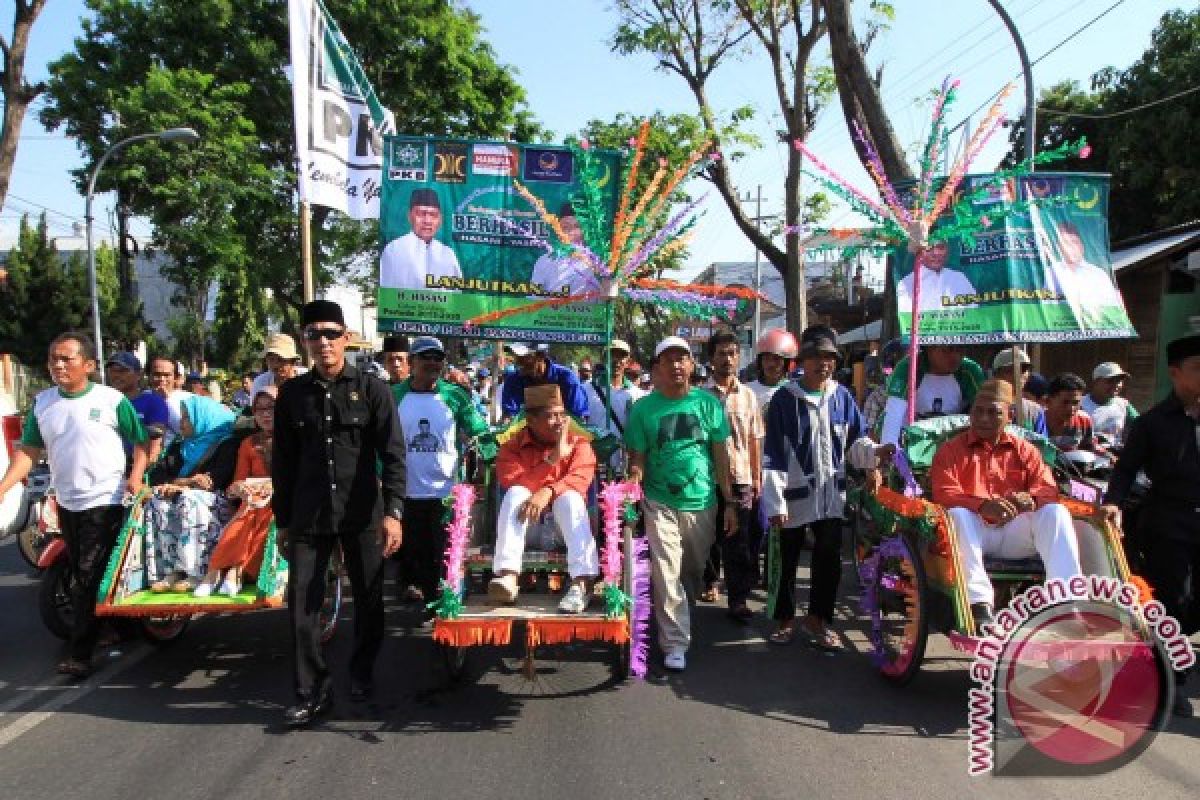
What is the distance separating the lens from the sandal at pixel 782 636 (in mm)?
5348

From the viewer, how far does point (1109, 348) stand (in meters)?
13.6

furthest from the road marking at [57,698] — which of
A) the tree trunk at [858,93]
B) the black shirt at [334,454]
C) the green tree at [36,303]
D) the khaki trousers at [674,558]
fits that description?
the green tree at [36,303]

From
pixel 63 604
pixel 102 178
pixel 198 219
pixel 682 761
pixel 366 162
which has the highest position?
pixel 102 178

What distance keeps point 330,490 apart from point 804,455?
2.81 m

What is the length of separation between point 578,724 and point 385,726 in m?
0.94

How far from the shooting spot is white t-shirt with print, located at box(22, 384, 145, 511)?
475cm

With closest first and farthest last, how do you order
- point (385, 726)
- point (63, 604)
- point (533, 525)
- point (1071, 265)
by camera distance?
point (385, 726) → point (533, 525) → point (63, 604) → point (1071, 265)

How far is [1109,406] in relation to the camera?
294 inches

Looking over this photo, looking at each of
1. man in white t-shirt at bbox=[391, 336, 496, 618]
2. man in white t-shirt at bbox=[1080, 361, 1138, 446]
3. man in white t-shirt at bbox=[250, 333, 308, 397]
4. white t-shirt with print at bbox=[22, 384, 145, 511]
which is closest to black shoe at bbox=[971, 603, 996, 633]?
man in white t-shirt at bbox=[391, 336, 496, 618]

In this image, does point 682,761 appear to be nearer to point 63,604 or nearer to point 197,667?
point 197,667

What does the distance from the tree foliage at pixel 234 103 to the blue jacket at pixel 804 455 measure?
1388cm

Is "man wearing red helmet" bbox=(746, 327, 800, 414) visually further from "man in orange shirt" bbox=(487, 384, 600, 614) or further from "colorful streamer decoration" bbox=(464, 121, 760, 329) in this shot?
"man in orange shirt" bbox=(487, 384, 600, 614)

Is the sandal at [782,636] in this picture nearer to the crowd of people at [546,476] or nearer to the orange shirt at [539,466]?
the crowd of people at [546,476]

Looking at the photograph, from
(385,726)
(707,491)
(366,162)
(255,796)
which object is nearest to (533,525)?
(707,491)
